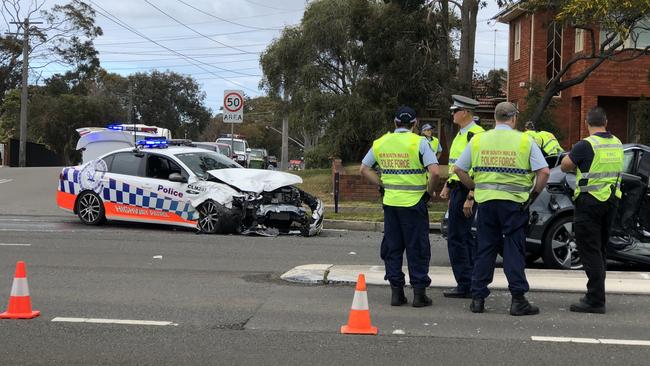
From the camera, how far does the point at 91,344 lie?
5277 millimetres

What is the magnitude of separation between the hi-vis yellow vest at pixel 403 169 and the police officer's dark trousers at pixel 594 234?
147cm

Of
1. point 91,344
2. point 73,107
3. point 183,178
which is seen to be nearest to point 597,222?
point 91,344

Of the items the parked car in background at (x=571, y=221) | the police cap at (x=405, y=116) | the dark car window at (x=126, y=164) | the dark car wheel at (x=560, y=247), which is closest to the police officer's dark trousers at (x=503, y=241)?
the police cap at (x=405, y=116)

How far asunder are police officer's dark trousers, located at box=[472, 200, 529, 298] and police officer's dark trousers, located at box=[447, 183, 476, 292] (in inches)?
22.6

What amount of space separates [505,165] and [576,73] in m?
16.7

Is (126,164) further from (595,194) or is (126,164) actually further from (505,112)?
(595,194)

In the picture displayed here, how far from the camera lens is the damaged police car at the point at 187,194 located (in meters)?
11.5

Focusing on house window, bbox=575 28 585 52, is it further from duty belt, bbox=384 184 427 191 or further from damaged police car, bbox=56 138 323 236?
duty belt, bbox=384 184 427 191

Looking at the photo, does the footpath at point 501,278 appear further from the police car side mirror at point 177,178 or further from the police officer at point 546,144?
the police car side mirror at point 177,178

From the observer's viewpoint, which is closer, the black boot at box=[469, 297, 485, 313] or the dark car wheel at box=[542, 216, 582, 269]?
the black boot at box=[469, 297, 485, 313]

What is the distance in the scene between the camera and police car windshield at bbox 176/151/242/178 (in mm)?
12102

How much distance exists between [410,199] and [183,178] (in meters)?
6.51

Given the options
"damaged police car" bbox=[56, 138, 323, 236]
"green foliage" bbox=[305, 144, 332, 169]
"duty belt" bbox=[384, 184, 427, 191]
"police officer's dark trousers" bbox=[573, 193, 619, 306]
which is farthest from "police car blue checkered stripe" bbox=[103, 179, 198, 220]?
"green foliage" bbox=[305, 144, 332, 169]

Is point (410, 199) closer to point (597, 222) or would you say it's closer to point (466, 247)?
point (466, 247)
